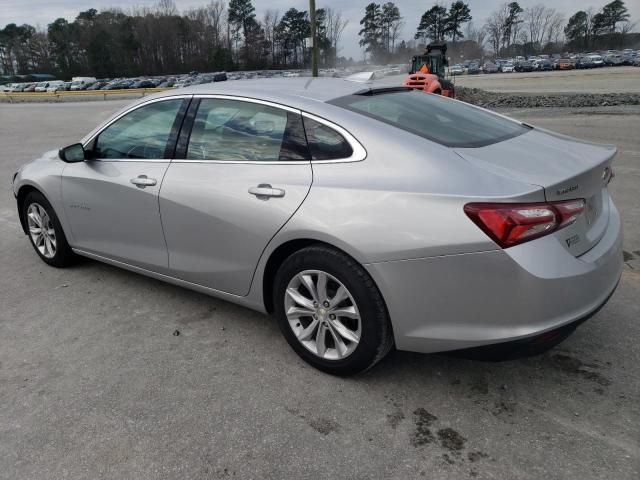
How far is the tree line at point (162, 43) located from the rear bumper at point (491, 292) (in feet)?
333

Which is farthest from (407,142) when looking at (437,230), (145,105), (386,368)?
(145,105)

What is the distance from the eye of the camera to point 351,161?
2678 mm

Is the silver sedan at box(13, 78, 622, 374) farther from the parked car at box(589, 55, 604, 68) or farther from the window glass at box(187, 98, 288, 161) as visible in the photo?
the parked car at box(589, 55, 604, 68)

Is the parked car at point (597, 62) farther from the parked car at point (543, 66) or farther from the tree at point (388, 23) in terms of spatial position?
the tree at point (388, 23)

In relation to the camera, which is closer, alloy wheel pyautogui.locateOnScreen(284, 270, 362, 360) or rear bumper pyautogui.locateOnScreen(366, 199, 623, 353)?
rear bumper pyautogui.locateOnScreen(366, 199, 623, 353)

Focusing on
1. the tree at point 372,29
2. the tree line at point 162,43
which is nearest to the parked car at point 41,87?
the tree line at point 162,43

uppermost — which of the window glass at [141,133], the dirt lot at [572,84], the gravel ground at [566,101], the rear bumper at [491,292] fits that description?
the window glass at [141,133]

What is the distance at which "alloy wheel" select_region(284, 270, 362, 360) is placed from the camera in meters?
2.70

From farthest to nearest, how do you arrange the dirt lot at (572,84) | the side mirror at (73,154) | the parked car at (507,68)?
the parked car at (507,68), the dirt lot at (572,84), the side mirror at (73,154)

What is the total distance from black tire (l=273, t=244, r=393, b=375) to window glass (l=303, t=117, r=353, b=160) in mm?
488

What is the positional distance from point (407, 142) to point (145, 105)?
2.09 m

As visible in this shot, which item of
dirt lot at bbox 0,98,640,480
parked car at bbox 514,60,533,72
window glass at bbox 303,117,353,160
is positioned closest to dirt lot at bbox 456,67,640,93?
parked car at bbox 514,60,533,72

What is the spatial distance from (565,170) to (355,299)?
3.87 ft

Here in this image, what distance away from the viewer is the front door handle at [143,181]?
3.45m
